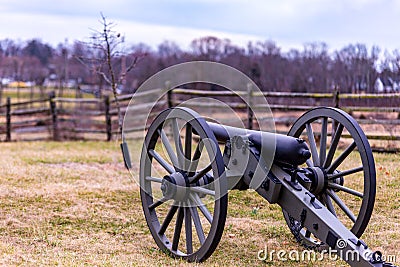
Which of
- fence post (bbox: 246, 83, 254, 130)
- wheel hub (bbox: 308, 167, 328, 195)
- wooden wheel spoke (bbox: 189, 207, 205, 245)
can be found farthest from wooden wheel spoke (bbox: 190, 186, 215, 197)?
fence post (bbox: 246, 83, 254, 130)

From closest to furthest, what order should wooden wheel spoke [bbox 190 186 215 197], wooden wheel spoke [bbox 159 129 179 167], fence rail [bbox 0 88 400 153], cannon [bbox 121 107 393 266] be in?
cannon [bbox 121 107 393 266] < wooden wheel spoke [bbox 190 186 215 197] < wooden wheel spoke [bbox 159 129 179 167] < fence rail [bbox 0 88 400 153]

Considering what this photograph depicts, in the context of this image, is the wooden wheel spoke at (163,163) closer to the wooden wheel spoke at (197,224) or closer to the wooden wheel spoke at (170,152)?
the wooden wheel spoke at (170,152)

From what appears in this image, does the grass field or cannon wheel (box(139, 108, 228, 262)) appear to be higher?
cannon wheel (box(139, 108, 228, 262))

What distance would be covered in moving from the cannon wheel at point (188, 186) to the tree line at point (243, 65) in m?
5.58

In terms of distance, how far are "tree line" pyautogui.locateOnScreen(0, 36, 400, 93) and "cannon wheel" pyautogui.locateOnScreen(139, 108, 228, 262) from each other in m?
5.58

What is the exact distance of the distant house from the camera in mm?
11605

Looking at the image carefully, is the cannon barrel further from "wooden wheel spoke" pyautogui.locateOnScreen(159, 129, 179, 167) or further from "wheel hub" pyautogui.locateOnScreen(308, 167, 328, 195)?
"wooden wheel spoke" pyautogui.locateOnScreen(159, 129, 179, 167)

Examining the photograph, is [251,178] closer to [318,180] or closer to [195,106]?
[318,180]

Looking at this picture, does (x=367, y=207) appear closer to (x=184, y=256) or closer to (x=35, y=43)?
(x=184, y=256)

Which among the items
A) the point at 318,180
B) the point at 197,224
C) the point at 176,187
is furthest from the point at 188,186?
the point at 318,180

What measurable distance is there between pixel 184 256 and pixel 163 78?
39.1ft

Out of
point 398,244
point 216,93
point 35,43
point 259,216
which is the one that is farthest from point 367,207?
point 35,43

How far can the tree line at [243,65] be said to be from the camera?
13.4 m

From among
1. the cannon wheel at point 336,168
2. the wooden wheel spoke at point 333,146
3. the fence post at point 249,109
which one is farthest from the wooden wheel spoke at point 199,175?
the fence post at point 249,109
